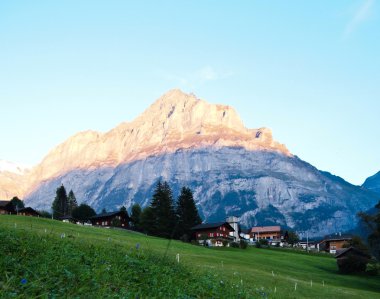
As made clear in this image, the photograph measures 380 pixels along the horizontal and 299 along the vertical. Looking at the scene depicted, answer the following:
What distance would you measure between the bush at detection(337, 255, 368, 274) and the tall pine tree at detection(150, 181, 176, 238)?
47561mm

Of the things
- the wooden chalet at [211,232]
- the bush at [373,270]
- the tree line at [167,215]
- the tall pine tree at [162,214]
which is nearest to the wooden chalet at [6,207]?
the tree line at [167,215]

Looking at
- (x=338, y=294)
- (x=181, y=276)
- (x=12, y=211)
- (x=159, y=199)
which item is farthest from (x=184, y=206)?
(x=181, y=276)

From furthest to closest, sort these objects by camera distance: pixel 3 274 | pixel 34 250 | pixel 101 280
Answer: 1. pixel 34 250
2. pixel 101 280
3. pixel 3 274

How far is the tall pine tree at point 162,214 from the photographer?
380 ft

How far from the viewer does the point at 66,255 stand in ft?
49.2

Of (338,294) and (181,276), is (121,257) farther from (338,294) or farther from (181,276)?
(338,294)

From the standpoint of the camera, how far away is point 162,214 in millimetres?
117250

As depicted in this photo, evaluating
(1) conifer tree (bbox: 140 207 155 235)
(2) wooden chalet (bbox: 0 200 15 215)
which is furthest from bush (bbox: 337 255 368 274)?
(2) wooden chalet (bbox: 0 200 15 215)

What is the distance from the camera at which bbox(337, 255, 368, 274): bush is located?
82.3 metres

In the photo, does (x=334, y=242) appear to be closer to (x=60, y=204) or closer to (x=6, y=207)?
(x=60, y=204)

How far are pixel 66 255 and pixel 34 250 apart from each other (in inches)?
45.0

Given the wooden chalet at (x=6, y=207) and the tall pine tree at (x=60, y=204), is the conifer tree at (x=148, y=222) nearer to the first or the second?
the wooden chalet at (x=6, y=207)

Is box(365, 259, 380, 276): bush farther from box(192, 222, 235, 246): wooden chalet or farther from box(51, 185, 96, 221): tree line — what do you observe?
box(51, 185, 96, 221): tree line

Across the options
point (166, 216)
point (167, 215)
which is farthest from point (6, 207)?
point (167, 215)
